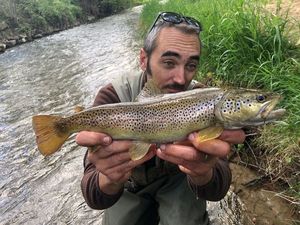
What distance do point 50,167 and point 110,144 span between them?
13.5 feet

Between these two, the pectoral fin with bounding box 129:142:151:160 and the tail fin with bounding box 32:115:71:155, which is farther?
the tail fin with bounding box 32:115:71:155

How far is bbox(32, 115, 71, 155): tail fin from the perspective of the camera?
2445 mm

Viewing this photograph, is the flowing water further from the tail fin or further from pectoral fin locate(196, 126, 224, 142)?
the tail fin

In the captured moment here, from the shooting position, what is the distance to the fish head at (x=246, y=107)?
2164mm

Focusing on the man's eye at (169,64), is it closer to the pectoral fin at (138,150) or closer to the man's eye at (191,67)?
the man's eye at (191,67)

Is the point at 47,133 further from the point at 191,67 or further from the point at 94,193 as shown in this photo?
the point at 191,67

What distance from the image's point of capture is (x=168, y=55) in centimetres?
304

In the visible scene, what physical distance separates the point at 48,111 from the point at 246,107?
7.13 metres

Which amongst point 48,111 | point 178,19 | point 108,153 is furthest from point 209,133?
point 48,111

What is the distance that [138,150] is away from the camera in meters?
2.33

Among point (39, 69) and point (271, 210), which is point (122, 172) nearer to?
point (271, 210)

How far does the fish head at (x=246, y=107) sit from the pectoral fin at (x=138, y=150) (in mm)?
451

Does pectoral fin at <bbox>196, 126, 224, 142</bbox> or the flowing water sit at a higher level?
pectoral fin at <bbox>196, 126, 224, 142</bbox>

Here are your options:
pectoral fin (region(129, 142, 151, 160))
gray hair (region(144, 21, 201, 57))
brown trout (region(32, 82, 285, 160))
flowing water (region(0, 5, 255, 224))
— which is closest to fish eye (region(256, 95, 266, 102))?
brown trout (region(32, 82, 285, 160))
